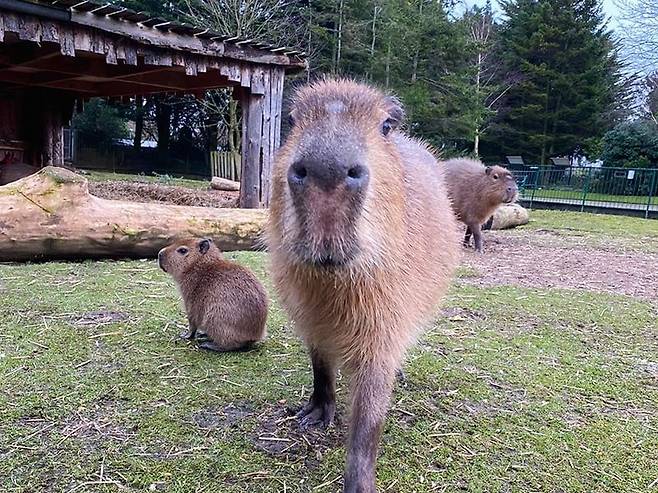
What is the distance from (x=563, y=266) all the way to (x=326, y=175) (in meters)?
5.24

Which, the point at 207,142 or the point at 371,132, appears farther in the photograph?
the point at 207,142

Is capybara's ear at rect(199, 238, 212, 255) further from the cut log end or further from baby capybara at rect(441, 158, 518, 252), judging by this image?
the cut log end

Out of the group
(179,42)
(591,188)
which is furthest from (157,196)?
(591,188)

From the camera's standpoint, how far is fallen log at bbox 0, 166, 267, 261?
415cm

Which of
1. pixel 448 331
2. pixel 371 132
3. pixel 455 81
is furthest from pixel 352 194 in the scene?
pixel 455 81

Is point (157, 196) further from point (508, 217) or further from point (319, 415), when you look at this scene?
point (319, 415)

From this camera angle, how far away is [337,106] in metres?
1.46

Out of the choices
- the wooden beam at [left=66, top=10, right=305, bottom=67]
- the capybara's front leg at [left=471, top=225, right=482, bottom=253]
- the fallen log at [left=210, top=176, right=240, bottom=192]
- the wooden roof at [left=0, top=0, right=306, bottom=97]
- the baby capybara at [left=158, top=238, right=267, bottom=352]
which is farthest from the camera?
the fallen log at [left=210, top=176, right=240, bottom=192]

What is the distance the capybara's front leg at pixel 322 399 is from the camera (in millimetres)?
2041

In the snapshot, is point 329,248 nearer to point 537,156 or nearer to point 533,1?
point 537,156

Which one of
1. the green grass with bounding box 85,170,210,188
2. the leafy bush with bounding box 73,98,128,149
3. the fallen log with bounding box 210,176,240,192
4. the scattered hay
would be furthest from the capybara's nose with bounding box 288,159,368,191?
the leafy bush with bounding box 73,98,128,149

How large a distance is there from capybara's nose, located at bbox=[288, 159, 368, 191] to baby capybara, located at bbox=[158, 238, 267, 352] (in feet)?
4.81

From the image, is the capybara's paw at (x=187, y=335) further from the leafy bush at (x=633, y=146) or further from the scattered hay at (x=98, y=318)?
the leafy bush at (x=633, y=146)

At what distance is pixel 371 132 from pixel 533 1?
29832 millimetres
